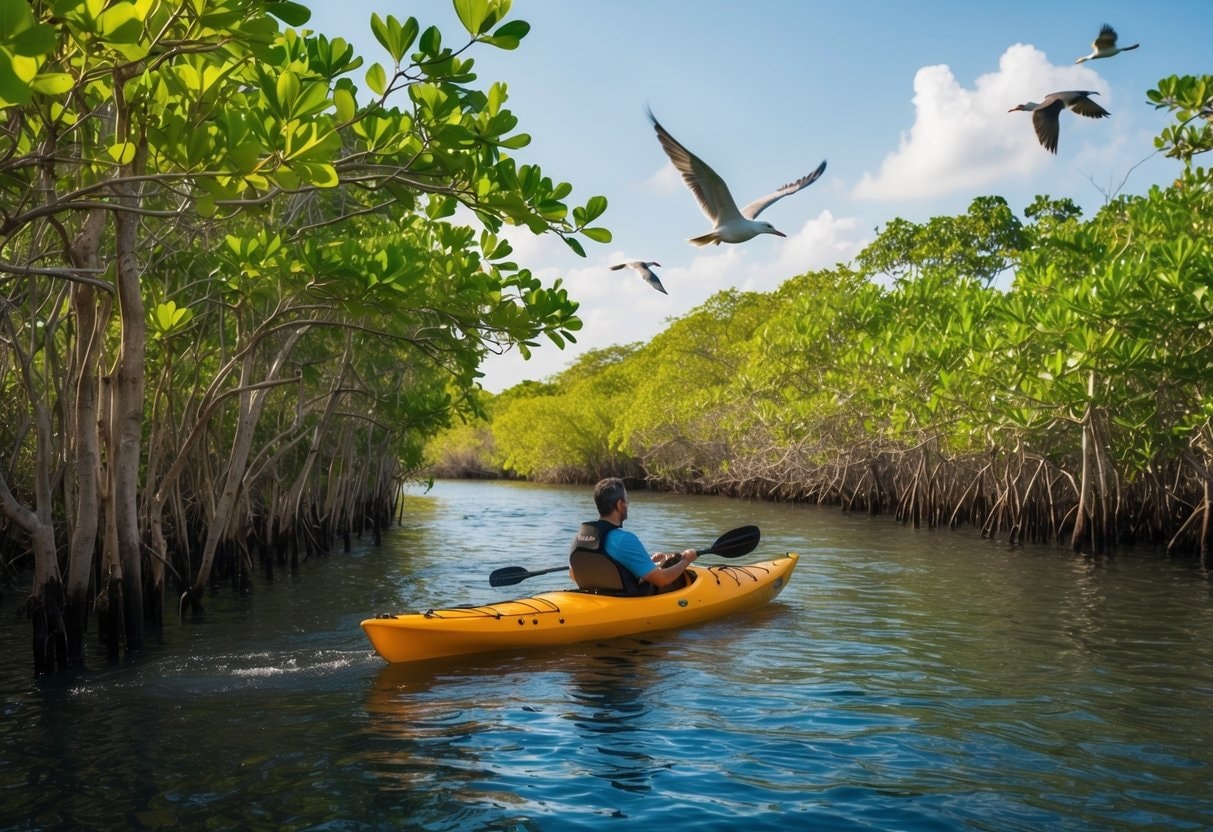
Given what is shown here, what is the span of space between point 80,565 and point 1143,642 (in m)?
6.94

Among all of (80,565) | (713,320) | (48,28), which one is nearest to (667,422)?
(713,320)

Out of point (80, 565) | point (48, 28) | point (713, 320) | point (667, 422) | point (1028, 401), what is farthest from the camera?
point (713, 320)

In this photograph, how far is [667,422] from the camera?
2908 cm

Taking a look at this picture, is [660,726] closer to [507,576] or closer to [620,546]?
[620,546]

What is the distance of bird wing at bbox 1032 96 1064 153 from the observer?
36.8ft

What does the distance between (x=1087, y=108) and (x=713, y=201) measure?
5.22 metres

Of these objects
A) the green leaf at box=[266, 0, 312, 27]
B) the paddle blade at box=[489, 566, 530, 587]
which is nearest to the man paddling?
the paddle blade at box=[489, 566, 530, 587]

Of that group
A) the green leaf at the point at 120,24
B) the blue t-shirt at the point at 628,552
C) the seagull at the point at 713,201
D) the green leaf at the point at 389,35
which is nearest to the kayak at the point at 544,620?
the blue t-shirt at the point at 628,552

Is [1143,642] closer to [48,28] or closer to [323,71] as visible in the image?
[323,71]

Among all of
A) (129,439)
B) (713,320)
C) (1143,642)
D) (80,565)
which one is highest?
(713,320)

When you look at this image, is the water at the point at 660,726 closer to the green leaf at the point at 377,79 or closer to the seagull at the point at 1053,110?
the green leaf at the point at 377,79

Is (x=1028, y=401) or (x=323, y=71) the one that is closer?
(x=323, y=71)

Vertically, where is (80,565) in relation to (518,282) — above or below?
below

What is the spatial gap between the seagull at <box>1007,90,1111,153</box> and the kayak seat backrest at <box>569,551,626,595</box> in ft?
23.0
